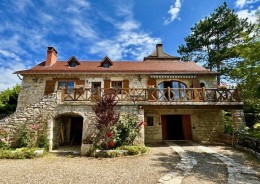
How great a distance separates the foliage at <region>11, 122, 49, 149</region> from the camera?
9005mm

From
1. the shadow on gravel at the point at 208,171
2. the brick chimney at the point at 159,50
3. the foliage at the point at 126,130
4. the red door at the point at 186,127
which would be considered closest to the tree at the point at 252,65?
the shadow on gravel at the point at 208,171

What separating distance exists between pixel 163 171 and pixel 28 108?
8394 millimetres

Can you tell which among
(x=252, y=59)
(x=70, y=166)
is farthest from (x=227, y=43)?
(x=70, y=166)

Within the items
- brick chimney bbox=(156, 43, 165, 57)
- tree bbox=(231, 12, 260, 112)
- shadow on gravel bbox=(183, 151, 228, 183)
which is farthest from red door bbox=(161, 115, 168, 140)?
brick chimney bbox=(156, 43, 165, 57)

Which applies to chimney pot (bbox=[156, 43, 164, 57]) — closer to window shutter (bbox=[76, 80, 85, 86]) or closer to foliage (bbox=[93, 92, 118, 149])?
window shutter (bbox=[76, 80, 85, 86])

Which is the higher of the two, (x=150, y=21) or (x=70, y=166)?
(x=150, y=21)

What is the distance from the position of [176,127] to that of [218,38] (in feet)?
46.2

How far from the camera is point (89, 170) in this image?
20.2ft

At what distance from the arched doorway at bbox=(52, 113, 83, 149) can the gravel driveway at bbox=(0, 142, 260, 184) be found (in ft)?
8.72

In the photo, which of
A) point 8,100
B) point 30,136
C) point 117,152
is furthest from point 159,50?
point 8,100

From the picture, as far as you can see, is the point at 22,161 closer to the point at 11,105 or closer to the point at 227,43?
the point at 11,105

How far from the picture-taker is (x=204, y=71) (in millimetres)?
13477

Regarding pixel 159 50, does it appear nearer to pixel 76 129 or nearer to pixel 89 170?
pixel 76 129

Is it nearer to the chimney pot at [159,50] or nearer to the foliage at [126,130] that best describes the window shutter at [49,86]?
the foliage at [126,130]
